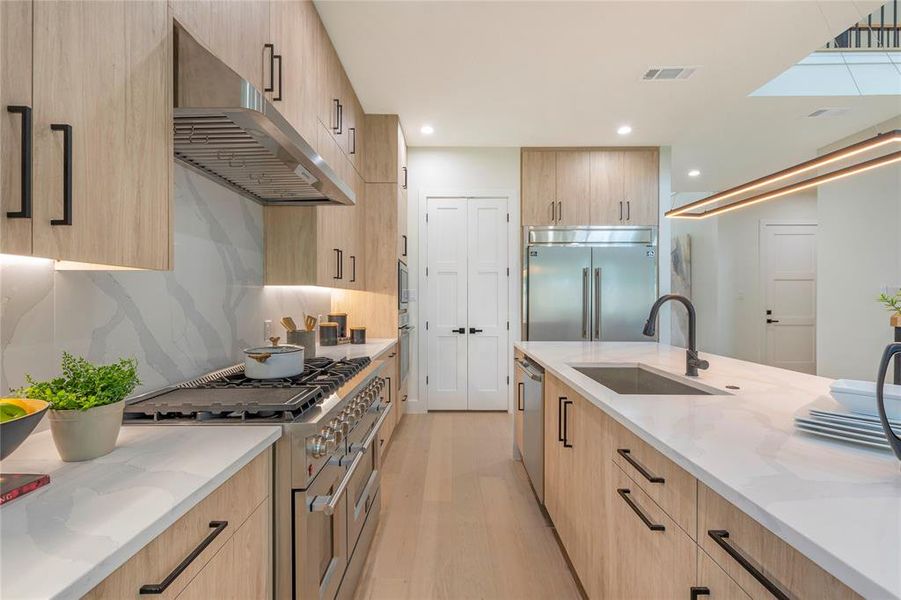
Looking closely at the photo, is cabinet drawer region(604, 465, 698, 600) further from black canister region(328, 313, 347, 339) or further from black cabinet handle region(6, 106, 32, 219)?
black canister region(328, 313, 347, 339)

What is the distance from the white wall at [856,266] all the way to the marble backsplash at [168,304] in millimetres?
5326

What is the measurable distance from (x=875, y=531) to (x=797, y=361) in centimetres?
804

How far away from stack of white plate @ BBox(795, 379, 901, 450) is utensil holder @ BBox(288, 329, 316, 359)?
2.08 meters

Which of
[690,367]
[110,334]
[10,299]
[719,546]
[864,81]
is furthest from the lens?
[864,81]

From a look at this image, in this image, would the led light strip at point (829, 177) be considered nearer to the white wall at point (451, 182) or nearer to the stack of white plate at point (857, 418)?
the stack of white plate at point (857, 418)

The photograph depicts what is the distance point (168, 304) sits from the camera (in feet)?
5.09

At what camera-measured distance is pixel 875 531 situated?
572 millimetres

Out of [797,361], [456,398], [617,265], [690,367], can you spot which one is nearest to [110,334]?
[690,367]

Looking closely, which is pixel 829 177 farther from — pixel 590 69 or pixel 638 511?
pixel 590 69

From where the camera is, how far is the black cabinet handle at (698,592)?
2.85 ft

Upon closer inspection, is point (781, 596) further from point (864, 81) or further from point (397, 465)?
point (864, 81)

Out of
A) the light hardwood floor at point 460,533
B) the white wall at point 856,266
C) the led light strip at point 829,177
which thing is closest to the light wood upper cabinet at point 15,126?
the light hardwood floor at point 460,533

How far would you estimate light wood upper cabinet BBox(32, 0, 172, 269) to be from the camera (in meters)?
0.74

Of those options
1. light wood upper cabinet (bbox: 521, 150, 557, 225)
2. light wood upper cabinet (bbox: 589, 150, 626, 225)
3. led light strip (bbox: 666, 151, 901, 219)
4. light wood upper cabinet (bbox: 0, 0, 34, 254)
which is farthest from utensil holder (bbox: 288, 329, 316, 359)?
light wood upper cabinet (bbox: 589, 150, 626, 225)
